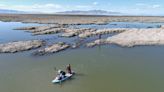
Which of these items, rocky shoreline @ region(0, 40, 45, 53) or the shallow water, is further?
rocky shoreline @ region(0, 40, 45, 53)

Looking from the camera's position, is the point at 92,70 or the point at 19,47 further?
the point at 19,47

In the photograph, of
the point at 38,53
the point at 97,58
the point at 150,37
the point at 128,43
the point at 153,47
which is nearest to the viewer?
the point at 97,58

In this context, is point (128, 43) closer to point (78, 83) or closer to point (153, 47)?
point (153, 47)

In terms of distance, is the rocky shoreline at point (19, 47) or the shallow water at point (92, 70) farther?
the rocky shoreline at point (19, 47)

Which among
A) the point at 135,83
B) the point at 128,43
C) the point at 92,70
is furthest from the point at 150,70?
the point at 128,43

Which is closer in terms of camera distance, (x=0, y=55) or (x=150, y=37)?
(x=0, y=55)

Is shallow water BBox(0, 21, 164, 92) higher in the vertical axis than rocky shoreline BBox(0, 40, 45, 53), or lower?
lower

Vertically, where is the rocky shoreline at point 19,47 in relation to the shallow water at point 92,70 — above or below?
above

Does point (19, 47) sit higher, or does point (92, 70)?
point (19, 47)
